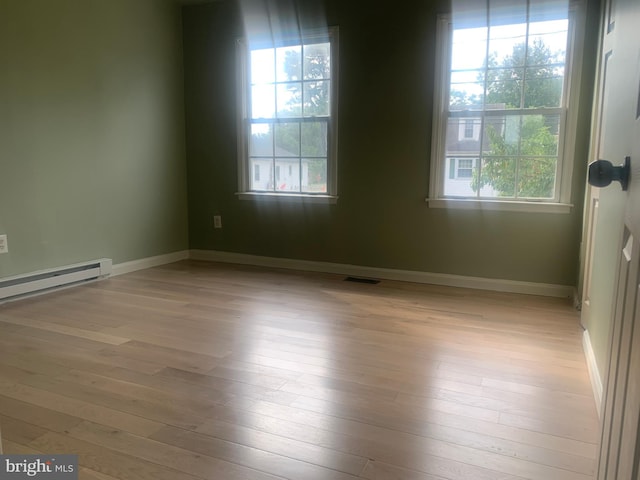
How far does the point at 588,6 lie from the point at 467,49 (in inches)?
32.1

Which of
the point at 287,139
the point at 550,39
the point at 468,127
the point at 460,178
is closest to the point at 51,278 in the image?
the point at 287,139

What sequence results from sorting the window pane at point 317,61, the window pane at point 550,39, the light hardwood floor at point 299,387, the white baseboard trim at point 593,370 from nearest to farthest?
the light hardwood floor at point 299,387
the white baseboard trim at point 593,370
the window pane at point 550,39
the window pane at point 317,61

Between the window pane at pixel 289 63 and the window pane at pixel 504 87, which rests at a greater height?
the window pane at pixel 289 63

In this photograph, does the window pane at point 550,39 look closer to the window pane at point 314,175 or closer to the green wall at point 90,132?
the window pane at point 314,175

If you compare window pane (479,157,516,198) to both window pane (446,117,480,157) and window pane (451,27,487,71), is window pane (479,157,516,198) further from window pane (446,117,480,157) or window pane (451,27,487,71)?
window pane (451,27,487,71)

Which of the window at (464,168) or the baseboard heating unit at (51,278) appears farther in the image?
the window at (464,168)

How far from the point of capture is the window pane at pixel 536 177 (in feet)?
11.6

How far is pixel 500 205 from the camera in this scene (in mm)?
3643

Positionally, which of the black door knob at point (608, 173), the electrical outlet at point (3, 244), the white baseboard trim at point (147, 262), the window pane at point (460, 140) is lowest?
the white baseboard trim at point (147, 262)

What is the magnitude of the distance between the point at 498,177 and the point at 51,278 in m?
3.46

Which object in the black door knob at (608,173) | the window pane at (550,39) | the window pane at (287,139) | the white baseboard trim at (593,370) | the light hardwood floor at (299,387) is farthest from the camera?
the window pane at (287,139)

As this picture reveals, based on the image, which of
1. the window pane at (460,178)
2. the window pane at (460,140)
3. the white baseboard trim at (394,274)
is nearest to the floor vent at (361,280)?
the white baseboard trim at (394,274)

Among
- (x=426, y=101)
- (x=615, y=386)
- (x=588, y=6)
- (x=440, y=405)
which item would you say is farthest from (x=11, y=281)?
(x=588, y=6)

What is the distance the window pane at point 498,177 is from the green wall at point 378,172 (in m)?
0.17
